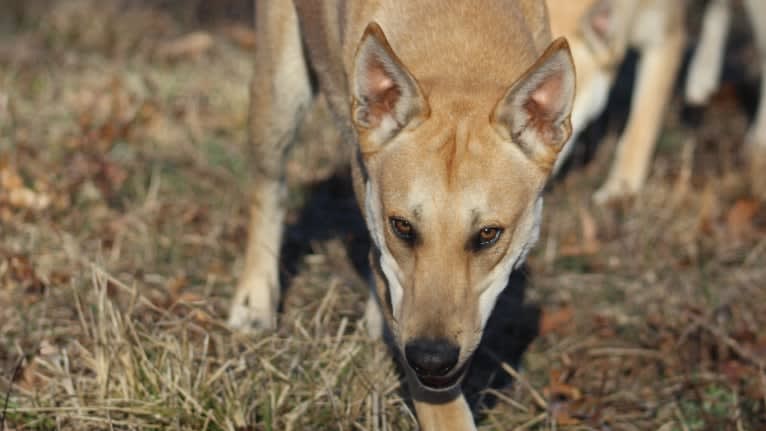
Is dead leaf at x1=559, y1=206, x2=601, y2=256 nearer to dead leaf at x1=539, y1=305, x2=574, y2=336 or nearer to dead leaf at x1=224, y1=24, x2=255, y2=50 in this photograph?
dead leaf at x1=539, y1=305, x2=574, y2=336

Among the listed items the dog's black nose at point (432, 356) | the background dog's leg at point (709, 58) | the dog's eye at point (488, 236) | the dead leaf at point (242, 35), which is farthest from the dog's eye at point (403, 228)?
the dead leaf at point (242, 35)

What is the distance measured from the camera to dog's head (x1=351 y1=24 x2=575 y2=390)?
3549 millimetres

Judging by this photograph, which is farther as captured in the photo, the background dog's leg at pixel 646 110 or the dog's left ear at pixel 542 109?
the background dog's leg at pixel 646 110

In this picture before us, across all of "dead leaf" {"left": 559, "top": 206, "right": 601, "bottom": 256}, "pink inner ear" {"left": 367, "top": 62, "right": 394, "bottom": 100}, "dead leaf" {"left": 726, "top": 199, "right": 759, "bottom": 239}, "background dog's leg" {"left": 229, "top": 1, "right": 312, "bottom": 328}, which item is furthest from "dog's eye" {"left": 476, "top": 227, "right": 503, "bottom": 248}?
"dead leaf" {"left": 726, "top": 199, "right": 759, "bottom": 239}

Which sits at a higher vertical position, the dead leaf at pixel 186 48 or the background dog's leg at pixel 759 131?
the background dog's leg at pixel 759 131

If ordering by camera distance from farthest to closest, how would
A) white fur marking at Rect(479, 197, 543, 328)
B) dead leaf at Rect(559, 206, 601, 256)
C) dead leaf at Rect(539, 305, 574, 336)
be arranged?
dead leaf at Rect(559, 206, 601, 256) → dead leaf at Rect(539, 305, 574, 336) → white fur marking at Rect(479, 197, 543, 328)

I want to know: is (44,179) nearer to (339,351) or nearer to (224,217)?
(224,217)

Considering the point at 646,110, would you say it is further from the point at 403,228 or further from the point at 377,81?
the point at 403,228

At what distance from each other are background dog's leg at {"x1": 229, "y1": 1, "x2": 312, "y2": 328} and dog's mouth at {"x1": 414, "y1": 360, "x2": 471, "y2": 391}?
1.22 meters

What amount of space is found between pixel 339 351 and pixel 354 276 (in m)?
1.15

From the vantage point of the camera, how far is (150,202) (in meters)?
5.99

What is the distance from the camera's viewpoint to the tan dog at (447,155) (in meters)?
3.56

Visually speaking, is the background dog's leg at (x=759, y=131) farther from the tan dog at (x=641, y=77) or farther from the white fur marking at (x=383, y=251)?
the white fur marking at (x=383, y=251)

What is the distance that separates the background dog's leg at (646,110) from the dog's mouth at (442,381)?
3518mm
